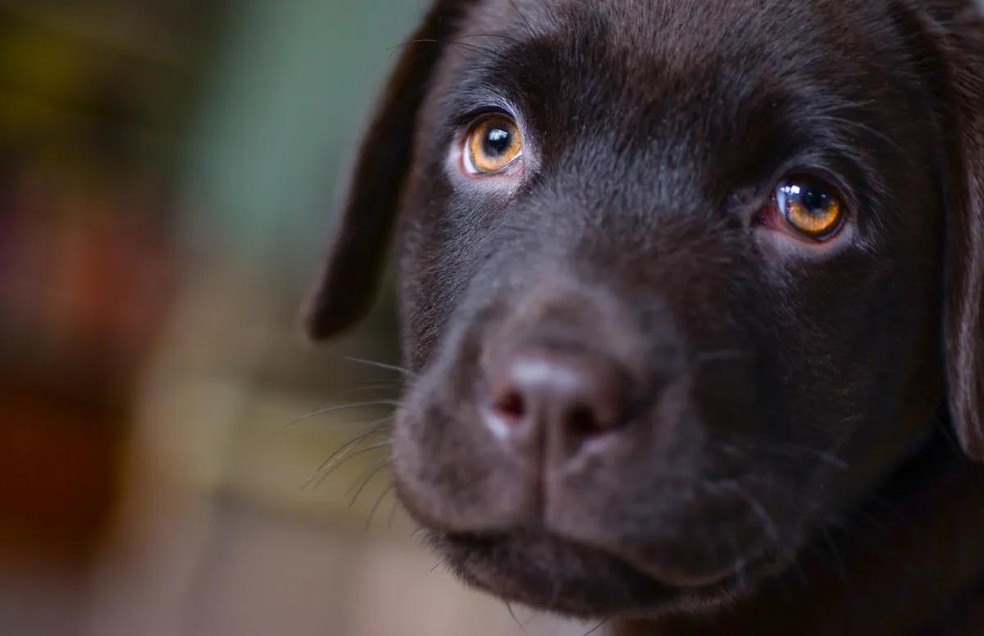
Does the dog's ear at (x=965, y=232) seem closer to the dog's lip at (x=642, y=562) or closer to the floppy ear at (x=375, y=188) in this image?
the dog's lip at (x=642, y=562)

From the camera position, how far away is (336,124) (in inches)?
159

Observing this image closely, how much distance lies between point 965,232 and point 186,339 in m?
3.17

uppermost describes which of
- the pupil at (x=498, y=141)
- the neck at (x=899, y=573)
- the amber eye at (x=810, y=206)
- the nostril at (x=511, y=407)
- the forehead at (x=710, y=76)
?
the forehead at (x=710, y=76)

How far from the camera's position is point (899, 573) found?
1394 mm

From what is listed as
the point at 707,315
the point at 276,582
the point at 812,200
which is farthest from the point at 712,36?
the point at 276,582

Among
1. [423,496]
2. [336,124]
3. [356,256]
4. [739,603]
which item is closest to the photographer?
[423,496]

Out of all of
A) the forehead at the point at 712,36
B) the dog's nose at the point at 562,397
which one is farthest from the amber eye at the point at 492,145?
the dog's nose at the point at 562,397

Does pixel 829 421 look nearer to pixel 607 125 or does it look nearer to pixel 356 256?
pixel 607 125

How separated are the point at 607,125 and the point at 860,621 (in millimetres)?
735

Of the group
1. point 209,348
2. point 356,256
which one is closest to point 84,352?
point 209,348

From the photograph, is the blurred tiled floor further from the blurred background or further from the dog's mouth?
the dog's mouth

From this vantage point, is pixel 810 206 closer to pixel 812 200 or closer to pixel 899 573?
pixel 812 200

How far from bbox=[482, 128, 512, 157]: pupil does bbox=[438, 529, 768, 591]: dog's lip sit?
0.53 m

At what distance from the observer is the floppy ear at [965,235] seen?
4.31ft
